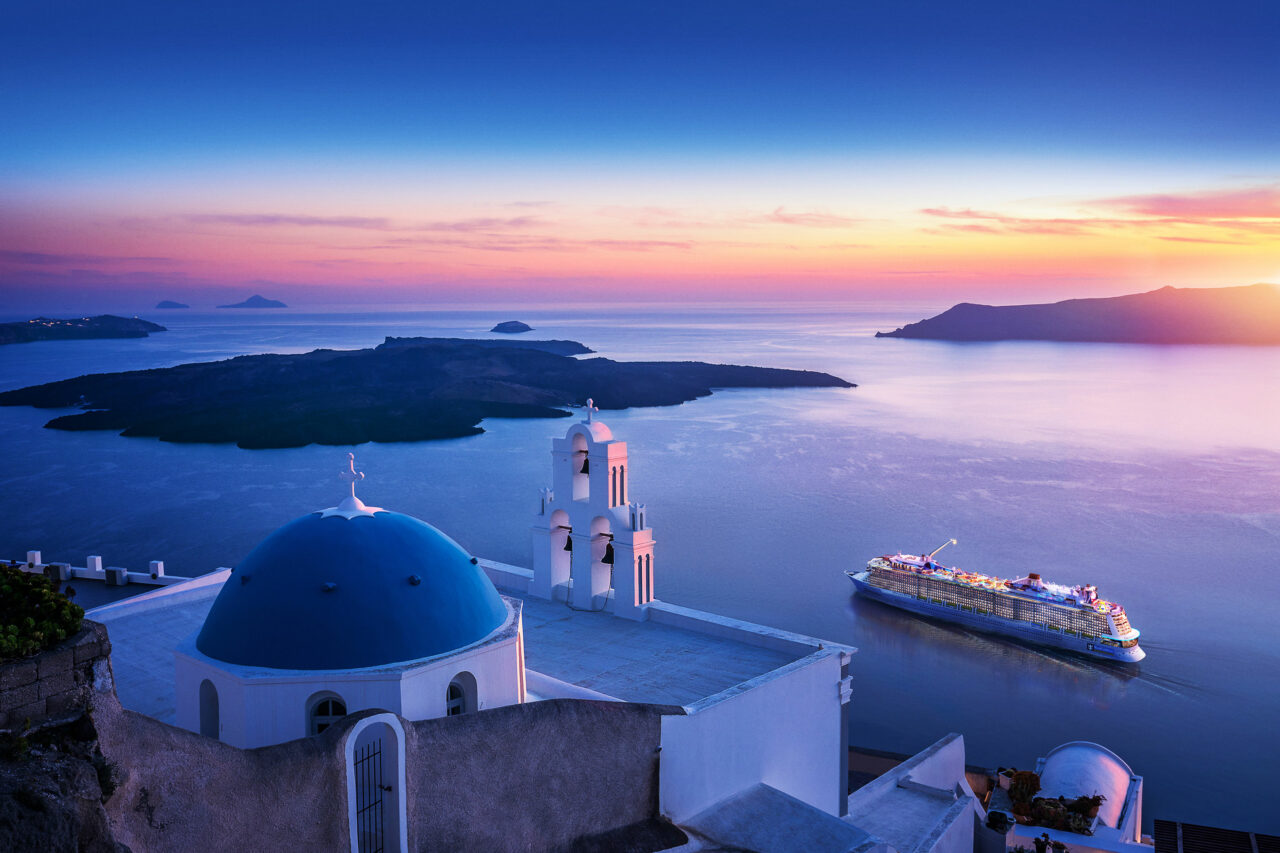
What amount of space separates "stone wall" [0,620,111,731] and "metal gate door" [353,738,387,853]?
2099mm

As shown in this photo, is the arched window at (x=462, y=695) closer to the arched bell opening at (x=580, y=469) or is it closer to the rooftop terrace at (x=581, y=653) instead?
the rooftop terrace at (x=581, y=653)

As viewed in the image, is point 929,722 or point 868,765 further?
point 929,722

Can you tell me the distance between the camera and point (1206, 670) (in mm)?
26688

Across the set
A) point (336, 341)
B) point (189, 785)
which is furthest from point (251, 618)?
point (336, 341)

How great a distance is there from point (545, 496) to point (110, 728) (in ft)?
26.2

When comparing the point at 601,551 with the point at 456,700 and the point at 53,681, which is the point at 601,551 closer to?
the point at 456,700

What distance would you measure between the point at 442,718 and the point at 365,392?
2379 inches

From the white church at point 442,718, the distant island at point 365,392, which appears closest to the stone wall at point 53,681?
the white church at point 442,718

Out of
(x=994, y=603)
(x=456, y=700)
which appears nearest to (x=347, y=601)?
(x=456, y=700)

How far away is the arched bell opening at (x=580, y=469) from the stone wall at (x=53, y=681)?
25.7 feet

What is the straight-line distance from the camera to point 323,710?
24.2ft

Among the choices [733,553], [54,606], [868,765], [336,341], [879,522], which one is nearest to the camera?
[54,606]

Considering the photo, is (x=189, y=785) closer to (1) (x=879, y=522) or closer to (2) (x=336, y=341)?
(1) (x=879, y=522)

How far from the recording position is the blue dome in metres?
7.47
